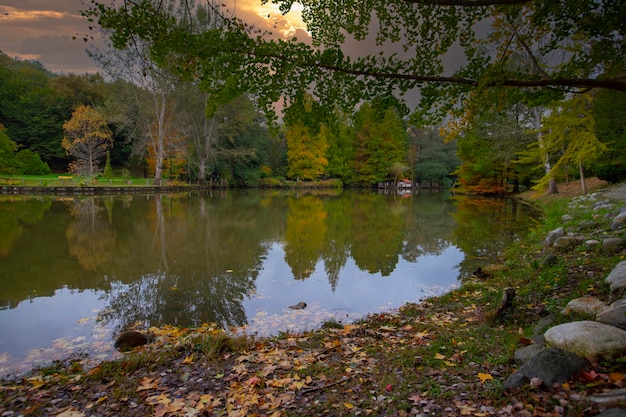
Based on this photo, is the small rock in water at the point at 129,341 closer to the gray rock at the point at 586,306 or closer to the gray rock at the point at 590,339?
the gray rock at the point at 590,339

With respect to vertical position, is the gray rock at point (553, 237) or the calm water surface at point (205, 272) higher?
the gray rock at point (553, 237)

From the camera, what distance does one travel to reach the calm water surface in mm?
6215

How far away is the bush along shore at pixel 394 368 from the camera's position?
2.94m

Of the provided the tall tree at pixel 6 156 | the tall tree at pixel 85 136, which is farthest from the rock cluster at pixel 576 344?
the tall tree at pixel 6 156

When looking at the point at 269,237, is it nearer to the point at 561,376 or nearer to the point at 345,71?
the point at 345,71

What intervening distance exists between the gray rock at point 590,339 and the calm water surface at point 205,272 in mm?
3529

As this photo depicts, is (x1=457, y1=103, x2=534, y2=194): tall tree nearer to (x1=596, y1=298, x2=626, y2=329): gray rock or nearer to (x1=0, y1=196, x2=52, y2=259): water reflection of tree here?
(x1=596, y1=298, x2=626, y2=329): gray rock

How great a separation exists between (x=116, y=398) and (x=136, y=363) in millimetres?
806

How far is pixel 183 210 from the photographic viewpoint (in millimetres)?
22812

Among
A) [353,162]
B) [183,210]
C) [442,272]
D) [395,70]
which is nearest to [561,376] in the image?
[395,70]

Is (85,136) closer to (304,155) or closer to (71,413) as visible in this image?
(304,155)

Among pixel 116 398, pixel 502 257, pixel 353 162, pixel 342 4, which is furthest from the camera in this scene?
pixel 353 162

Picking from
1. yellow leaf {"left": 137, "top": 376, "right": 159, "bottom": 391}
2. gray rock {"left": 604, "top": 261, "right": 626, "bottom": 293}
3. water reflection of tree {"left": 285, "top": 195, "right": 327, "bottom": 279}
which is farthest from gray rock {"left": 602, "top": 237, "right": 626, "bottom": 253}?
yellow leaf {"left": 137, "top": 376, "right": 159, "bottom": 391}

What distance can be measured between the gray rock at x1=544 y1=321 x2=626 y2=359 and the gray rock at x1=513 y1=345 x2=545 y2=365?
148mm
